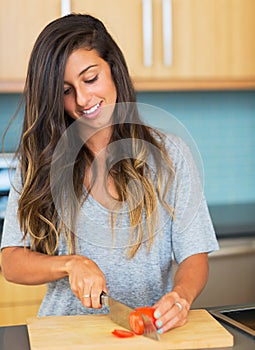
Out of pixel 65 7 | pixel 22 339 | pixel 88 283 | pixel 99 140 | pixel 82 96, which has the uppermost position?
pixel 65 7

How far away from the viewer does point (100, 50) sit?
1666 millimetres

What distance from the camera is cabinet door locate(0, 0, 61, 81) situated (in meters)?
2.68

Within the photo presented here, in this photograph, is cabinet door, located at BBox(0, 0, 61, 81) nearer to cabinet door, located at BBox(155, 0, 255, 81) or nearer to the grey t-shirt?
cabinet door, located at BBox(155, 0, 255, 81)

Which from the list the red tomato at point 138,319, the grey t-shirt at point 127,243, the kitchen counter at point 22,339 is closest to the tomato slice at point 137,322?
the red tomato at point 138,319

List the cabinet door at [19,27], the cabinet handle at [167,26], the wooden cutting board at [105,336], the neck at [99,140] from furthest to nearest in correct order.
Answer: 1. the cabinet handle at [167,26]
2. the cabinet door at [19,27]
3. the neck at [99,140]
4. the wooden cutting board at [105,336]

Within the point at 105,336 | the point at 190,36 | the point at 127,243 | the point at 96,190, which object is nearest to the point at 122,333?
the point at 105,336

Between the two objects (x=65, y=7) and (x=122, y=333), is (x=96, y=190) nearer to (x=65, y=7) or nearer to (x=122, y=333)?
(x=122, y=333)

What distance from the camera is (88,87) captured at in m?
1.61

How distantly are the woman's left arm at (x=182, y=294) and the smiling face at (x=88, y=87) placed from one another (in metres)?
0.42

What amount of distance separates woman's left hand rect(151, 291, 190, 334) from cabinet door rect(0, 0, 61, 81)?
1505mm

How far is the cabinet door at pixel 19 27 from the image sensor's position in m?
2.68

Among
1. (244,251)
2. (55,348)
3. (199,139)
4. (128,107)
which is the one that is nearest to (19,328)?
(55,348)

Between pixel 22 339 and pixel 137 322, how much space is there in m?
0.24

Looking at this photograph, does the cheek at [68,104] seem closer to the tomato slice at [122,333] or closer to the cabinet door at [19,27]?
the tomato slice at [122,333]
